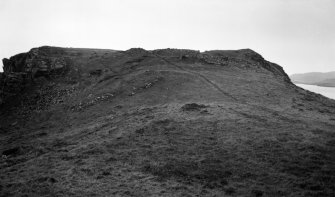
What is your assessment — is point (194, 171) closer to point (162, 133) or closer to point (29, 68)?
point (162, 133)

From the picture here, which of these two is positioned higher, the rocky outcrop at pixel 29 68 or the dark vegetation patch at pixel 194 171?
the rocky outcrop at pixel 29 68

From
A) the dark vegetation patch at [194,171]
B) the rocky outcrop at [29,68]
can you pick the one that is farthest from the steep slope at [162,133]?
the rocky outcrop at [29,68]

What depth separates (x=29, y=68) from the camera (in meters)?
61.1

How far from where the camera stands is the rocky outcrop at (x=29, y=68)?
56062mm

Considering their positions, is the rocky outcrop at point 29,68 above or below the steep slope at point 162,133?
above

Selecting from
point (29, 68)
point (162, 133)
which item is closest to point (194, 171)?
point (162, 133)

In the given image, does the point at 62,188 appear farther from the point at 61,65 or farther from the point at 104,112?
the point at 61,65

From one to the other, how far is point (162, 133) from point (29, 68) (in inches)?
1726

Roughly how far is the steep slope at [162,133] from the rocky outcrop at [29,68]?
1.08ft

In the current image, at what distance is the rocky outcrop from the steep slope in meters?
0.33

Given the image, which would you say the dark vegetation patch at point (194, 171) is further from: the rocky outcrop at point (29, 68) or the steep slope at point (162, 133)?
the rocky outcrop at point (29, 68)

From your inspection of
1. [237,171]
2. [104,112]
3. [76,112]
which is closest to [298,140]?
[237,171]

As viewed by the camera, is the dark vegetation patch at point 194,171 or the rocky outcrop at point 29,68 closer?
the dark vegetation patch at point 194,171

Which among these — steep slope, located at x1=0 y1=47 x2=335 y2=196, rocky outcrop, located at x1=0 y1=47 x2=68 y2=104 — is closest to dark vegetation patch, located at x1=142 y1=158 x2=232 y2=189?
steep slope, located at x1=0 y1=47 x2=335 y2=196
